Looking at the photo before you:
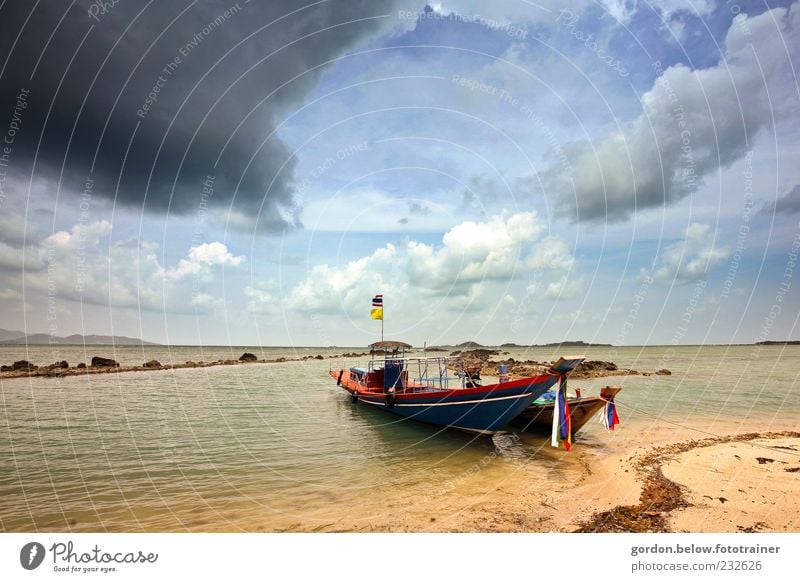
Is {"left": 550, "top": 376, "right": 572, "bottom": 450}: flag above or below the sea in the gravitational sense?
above

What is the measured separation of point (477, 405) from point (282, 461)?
8.28 meters

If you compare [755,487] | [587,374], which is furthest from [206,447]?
[587,374]

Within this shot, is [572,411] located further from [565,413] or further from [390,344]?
[390,344]

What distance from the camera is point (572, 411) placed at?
15922mm

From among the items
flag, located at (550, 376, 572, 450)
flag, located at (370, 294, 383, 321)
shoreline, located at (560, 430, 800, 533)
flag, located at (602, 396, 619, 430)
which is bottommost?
shoreline, located at (560, 430, 800, 533)

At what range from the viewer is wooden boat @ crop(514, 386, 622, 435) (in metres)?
15.2

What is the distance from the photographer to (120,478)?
38.3ft

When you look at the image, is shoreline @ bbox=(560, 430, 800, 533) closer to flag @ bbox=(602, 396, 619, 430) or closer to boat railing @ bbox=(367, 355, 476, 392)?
flag @ bbox=(602, 396, 619, 430)

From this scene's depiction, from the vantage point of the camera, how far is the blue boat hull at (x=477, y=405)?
14.8m

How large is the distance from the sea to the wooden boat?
842 millimetres

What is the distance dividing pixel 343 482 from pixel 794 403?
30.6 m

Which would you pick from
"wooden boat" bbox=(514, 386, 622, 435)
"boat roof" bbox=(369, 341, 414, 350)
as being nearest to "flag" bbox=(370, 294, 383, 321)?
"boat roof" bbox=(369, 341, 414, 350)

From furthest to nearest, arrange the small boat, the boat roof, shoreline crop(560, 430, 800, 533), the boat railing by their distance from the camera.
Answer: the boat roof
the boat railing
the small boat
shoreline crop(560, 430, 800, 533)
